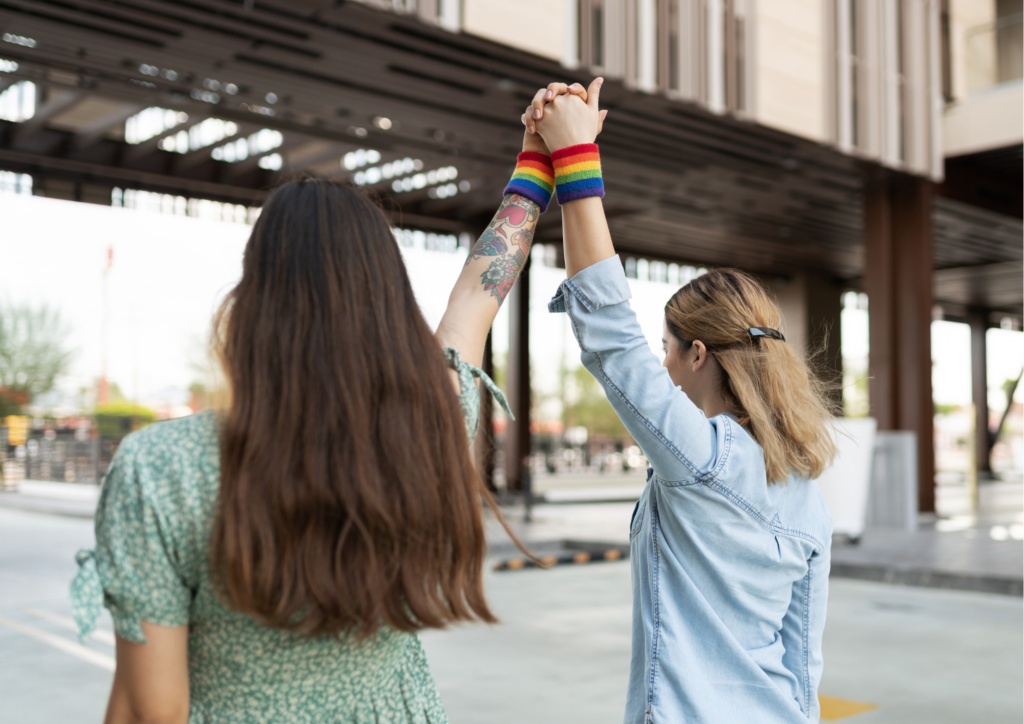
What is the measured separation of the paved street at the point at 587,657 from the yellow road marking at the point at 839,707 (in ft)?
0.05

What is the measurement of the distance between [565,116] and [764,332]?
497 mm

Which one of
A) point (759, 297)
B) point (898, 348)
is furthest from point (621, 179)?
point (759, 297)

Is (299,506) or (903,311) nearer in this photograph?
(299,506)

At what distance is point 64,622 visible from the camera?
6.68 meters

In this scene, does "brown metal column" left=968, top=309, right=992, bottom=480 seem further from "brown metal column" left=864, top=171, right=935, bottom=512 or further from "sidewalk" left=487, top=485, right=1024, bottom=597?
"brown metal column" left=864, top=171, right=935, bottom=512

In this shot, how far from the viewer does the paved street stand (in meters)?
Result: 4.42

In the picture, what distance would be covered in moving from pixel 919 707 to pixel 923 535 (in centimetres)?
809

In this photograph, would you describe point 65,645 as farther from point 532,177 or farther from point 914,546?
point 914,546

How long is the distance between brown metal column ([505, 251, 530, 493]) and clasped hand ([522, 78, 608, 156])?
17.2m

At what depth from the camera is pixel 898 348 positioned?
44.8 ft

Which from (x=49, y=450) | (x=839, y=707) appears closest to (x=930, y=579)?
(x=839, y=707)

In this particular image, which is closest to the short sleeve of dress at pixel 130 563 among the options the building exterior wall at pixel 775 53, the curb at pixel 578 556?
the building exterior wall at pixel 775 53

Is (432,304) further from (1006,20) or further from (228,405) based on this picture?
(1006,20)

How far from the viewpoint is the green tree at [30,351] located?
24.1 metres
